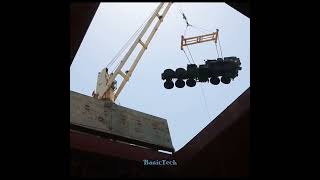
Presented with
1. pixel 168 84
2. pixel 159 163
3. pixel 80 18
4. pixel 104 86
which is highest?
pixel 104 86

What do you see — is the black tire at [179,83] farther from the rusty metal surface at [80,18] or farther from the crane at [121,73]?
the rusty metal surface at [80,18]

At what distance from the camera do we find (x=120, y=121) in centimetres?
1770

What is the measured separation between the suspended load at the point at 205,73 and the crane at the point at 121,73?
7.26 meters

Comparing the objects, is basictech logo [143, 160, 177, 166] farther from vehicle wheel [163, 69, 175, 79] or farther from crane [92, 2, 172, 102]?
crane [92, 2, 172, 102]

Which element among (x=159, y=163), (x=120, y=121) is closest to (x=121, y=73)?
(x=120, y=121)

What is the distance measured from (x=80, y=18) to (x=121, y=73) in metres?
27.6

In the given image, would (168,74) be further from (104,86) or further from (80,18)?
(80,18)

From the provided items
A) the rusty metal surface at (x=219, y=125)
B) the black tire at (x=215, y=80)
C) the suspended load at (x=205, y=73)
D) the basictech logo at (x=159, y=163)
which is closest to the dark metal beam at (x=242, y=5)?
the rusty metal surface at (x=219, y=125)

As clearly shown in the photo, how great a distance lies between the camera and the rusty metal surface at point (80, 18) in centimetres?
654
